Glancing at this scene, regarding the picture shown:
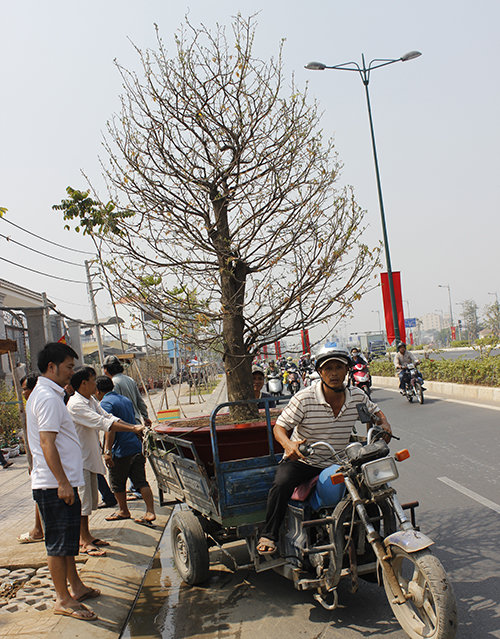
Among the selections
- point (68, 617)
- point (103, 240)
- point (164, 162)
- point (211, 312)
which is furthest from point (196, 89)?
point (68, 617)

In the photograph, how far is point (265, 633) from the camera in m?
3.70

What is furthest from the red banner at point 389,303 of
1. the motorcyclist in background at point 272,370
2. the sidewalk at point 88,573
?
the sidewalk at point 88,573

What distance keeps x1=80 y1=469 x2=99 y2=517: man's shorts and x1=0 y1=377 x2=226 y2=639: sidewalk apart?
1.34 feet

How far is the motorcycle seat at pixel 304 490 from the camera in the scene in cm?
383

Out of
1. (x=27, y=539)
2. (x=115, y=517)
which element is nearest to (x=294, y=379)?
(x=115, y=517)

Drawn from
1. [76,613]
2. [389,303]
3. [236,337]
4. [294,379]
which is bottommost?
[76,613]

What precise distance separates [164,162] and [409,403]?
1066 cm

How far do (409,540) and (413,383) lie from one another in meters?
11.8

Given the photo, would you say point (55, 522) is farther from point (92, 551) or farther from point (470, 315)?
point (470, 315)

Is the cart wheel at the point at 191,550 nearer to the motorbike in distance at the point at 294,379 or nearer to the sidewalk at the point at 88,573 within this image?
the sidewalk at the point at 88,573

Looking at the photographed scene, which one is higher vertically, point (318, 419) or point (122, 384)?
point (122, 384)

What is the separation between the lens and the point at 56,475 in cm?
390

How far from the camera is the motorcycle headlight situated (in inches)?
129

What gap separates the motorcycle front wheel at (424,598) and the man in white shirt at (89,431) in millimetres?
2794
